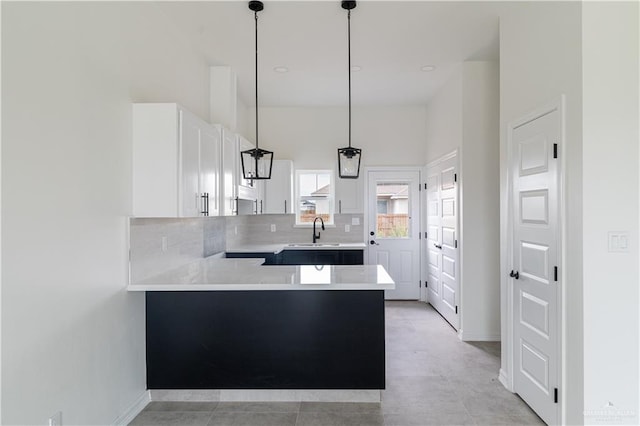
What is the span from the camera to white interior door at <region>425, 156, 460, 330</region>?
427cm

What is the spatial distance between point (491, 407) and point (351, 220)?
3.44 m

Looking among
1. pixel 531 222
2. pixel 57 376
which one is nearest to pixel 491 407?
pixel 531 222

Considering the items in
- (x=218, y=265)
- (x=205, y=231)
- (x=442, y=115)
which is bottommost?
(x=218, y=265)

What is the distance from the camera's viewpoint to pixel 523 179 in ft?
8.55

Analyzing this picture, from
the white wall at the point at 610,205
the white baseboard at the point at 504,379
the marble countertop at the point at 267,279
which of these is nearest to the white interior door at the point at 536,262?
the white baseboard at the point at 504,379

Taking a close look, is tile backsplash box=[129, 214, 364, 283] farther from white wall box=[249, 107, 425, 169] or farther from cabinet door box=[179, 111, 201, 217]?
white wall box=[249, 107, 425, 169]

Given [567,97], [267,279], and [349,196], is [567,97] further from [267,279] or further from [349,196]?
[349,196]

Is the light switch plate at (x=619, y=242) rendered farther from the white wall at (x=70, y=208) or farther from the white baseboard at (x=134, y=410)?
the white baseboard at (x=134, y=410)

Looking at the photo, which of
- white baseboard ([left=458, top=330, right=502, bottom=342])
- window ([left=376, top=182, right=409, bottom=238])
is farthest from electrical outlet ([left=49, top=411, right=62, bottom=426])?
window ([left=376, top=182, right=409, bottom=238])

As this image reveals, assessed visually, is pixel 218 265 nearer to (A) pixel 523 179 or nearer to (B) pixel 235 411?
(B) pixel 235 411

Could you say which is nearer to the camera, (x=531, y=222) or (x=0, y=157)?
(x=0, y=157)

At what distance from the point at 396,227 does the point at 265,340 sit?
11.6 ft

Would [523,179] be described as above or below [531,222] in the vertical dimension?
above

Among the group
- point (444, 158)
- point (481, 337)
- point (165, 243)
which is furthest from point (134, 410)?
point (444, 158)
